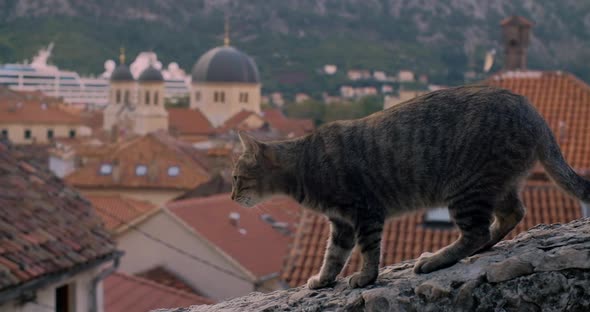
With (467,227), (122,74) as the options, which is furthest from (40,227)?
(122,74)

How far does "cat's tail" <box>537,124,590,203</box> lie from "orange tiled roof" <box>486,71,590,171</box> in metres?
13.2

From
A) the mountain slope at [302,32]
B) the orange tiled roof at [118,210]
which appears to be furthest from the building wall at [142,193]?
the mountain slope at [302,32]

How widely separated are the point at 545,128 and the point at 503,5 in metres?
176

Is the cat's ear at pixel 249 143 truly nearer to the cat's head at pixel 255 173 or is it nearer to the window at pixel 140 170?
the cat's head at pixel 255 173

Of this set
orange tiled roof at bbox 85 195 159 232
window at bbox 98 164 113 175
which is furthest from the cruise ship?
orange tiled roof at bbox 85 195 159 232

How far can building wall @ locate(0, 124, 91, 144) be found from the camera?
89.9 metres

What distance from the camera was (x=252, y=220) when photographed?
29.6m

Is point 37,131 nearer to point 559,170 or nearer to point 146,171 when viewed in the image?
point 146,171

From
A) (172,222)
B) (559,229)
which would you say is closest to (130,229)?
(172,222)

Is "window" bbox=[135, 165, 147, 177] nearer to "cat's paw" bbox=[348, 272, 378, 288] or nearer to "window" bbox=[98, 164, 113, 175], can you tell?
"window" bbox=[98, 164, 113, 175]

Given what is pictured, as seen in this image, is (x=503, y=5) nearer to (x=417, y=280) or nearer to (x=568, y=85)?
(x=568, y=85)

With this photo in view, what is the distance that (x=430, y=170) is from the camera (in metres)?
4.21

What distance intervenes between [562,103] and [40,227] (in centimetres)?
1197

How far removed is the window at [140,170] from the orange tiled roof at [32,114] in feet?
133
